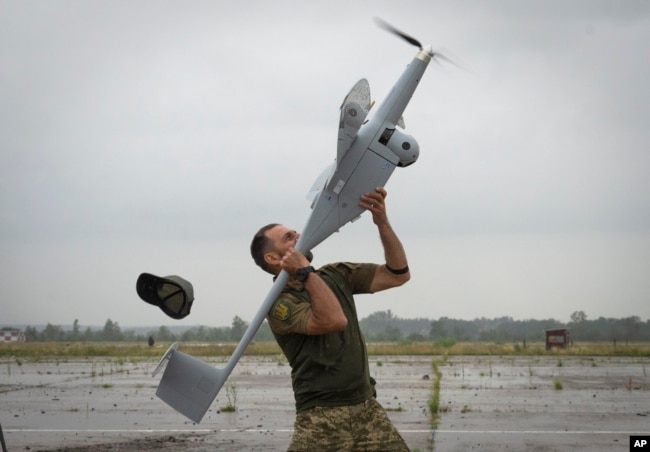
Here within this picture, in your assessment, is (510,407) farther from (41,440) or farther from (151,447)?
(41,440)

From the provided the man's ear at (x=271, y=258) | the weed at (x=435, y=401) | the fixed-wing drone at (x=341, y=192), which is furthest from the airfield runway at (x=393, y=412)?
the man's ear at (x=271, y=258)

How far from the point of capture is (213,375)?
6.46m

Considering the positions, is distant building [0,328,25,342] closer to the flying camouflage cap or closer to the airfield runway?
the airfield runway

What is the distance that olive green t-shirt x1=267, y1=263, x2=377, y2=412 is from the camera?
5746 millimetres

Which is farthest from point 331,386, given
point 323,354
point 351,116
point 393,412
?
point 393,412

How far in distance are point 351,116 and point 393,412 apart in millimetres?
11273

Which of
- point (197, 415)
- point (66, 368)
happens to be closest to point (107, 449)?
point (197, 415)

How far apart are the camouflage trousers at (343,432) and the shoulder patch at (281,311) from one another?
24.1 inches

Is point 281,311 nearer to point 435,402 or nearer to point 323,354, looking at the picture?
point 323,354

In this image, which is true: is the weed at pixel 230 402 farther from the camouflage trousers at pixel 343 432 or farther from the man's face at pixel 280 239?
the camouflage trousers at pixel 343 432

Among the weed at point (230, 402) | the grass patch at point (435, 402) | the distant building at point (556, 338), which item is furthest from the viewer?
the distant building at point (556, 338)

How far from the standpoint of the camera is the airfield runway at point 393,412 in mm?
13367

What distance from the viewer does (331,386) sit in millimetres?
5738

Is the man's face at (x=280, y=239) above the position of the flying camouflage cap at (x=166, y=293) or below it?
above
